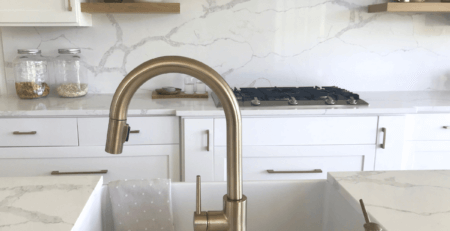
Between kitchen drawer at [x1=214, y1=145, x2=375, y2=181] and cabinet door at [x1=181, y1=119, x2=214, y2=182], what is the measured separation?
0.04 metres

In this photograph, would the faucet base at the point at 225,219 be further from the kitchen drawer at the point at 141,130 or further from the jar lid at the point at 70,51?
the jar lid at the point at 70,51

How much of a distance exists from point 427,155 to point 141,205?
176 cm

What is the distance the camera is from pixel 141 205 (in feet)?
3.25

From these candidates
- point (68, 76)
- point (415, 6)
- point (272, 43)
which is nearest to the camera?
point (415, 6)

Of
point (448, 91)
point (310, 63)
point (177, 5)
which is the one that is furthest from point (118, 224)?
point (448, 91)

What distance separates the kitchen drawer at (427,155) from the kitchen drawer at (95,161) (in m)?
1.28

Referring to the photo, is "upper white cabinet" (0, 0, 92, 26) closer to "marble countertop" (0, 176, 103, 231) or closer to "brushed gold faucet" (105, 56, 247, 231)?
"marble countertop" (0, 176, 103, 231)

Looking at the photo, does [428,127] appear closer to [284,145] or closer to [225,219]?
[284,145]

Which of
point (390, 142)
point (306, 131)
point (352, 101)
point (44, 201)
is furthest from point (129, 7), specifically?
point (390, 142)

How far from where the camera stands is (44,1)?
2016 mm

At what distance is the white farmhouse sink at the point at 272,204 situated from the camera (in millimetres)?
1014

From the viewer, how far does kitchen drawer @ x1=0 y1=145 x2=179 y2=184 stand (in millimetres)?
1958

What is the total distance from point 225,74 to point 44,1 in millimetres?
1130

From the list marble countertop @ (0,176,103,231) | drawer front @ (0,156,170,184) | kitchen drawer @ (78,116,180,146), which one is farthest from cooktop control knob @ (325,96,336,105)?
marble countertop @ (0,176,103,231)
